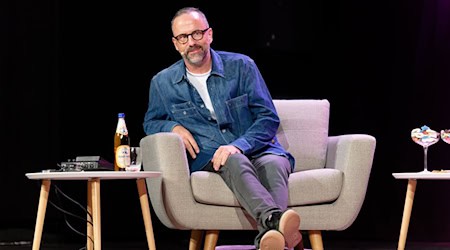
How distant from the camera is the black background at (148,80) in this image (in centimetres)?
475

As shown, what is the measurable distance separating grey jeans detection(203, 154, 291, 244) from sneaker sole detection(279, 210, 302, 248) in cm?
8

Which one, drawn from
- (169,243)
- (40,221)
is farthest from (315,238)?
(169,243)

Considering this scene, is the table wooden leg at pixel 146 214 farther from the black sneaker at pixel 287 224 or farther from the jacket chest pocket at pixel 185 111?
the black sneaker at pixel 287 224

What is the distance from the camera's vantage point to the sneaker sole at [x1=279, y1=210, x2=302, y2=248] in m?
2.69

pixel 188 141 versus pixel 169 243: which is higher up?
pixel 188 141

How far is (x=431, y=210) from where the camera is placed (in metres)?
4.74

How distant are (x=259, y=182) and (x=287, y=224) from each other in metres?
0.34

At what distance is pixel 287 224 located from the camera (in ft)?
8.82

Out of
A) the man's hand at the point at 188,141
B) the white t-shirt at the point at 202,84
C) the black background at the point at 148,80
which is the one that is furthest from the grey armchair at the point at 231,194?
the black background at the point at 148,80

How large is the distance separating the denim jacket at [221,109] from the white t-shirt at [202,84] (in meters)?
0.03

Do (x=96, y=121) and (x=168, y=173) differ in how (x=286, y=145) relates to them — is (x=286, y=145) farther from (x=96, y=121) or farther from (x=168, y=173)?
(x=96, y=121)

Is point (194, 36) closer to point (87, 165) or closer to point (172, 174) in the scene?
point (172, 174)

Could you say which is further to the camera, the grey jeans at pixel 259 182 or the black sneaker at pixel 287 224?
the grey jeans at pixel 259 182

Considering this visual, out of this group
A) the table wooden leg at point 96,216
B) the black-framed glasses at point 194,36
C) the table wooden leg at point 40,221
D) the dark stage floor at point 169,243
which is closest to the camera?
the table wooden leg at point 96,216
